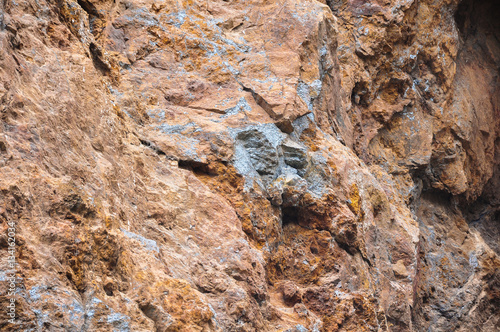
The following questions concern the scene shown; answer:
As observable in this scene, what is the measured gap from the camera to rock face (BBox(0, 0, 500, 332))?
13.4ft

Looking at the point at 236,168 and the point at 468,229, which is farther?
the point at 468,229

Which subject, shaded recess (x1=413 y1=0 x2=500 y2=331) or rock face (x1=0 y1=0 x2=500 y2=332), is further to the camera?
shaded recess (x1=413 y1=0 x2=500 y2=331)

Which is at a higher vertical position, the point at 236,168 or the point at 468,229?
the point at 468,229

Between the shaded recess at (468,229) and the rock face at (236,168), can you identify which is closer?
the rock face at (236,168)

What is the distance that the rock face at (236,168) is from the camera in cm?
410

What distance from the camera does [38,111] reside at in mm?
4387

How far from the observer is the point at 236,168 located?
6484mm

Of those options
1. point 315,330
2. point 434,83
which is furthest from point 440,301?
point 315,330

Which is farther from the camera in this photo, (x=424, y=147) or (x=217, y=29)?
(x=424, y=147)

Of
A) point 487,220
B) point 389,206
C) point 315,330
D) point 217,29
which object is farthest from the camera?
point 487,220

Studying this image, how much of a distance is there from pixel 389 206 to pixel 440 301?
3264mm

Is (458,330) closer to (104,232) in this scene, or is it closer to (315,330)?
(315,330)

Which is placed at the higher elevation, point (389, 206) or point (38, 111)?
point (389, 206)

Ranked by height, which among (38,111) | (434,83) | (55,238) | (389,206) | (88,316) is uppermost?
(434,83)
